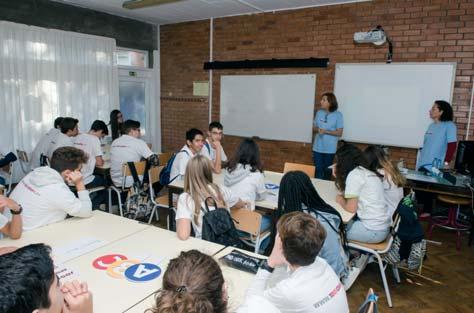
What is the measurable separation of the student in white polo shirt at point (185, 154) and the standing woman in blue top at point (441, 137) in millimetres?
2845

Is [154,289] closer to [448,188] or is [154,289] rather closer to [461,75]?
[448,188]

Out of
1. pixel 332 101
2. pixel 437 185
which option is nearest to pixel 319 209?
pixel 437 185

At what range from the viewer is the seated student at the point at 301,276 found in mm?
1428

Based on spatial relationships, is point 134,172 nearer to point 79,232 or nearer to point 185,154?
point 185,154

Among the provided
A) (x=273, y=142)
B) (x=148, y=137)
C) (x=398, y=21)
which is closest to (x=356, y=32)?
(x=398, y=21)

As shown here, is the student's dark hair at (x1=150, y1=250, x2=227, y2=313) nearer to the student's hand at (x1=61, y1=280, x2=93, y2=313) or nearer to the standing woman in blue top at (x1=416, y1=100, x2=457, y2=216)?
the student's hand at (x1=61, y1=280, x2=93, y2=313)

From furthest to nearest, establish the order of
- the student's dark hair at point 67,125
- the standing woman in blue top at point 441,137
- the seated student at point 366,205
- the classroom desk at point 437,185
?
the student's dark hair at point 67,125 → the standing woman in blue top at point 441,137 → the classroom desk at point 437,185 → the seated student at point 366,205

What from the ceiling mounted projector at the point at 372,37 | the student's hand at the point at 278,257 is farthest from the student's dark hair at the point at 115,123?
the student's hand at the point at 278,257

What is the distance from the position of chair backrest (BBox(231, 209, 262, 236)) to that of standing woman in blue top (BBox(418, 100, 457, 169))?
2983 millimetres

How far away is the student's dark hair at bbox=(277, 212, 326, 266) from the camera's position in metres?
1.53

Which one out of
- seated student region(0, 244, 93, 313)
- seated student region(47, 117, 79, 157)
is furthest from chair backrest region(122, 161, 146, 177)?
seated student region(0, 244, 93, 313)

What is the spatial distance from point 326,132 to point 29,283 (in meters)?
4.68

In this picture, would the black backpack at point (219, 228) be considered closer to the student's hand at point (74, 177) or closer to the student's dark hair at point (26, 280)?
the student's hand at point (74, 177)

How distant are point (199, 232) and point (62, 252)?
33.0 inches
